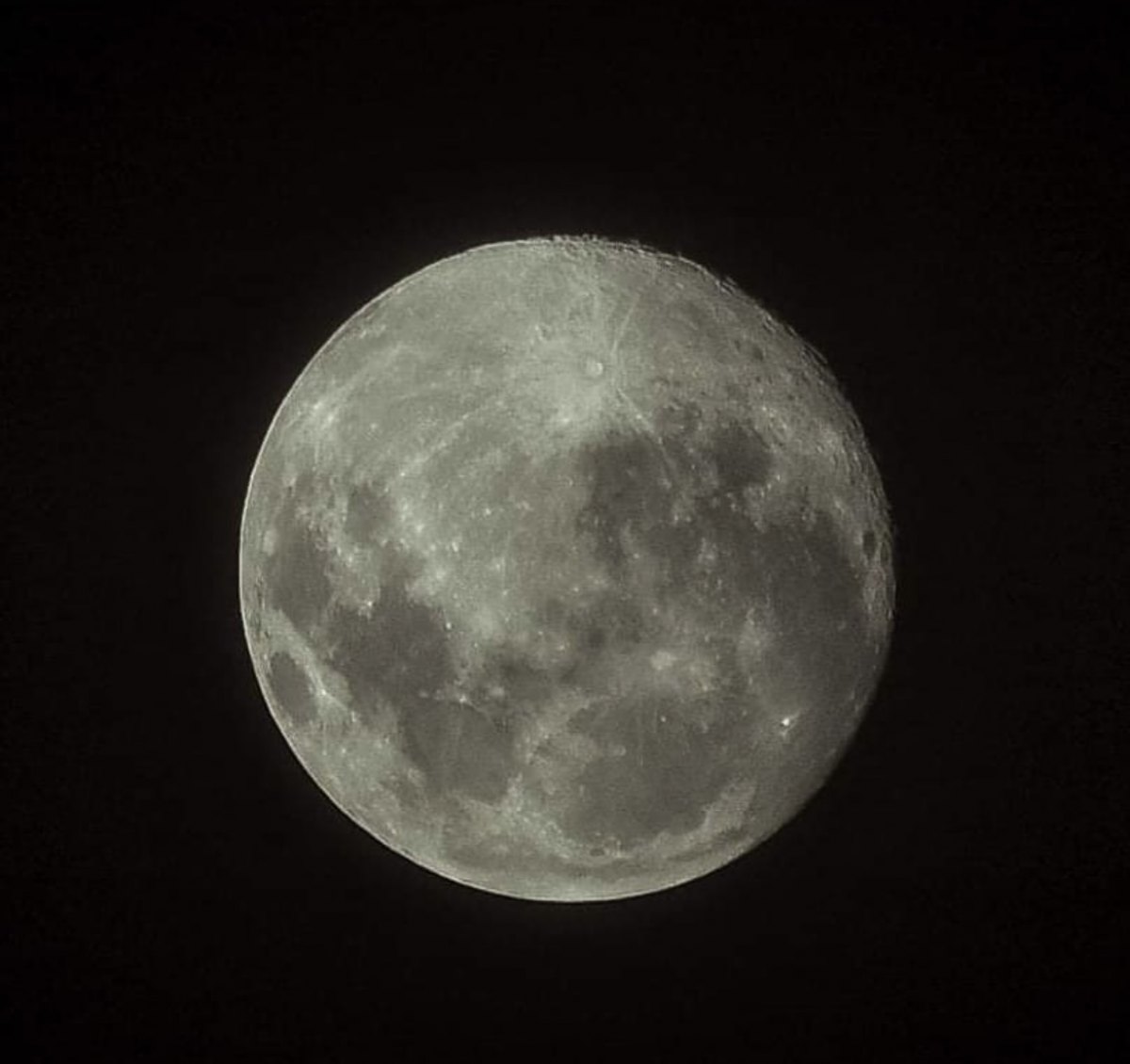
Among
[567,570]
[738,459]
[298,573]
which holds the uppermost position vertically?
[738,459]

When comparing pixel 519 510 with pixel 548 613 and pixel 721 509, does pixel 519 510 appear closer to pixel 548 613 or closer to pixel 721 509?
pixel 548 613

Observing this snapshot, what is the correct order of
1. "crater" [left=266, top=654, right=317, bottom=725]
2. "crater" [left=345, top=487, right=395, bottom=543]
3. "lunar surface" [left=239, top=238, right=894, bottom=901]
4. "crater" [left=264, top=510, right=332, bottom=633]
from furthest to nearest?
"crater" [left=266, top=654, right=317, bottom=725] → "crater" [left=264, top=510, right=332, bottom=633] → "crater" [left=345, top=487, right=395, bottom=543] → "lunar surface" [left=239, top=238, right=894, bottom=901]

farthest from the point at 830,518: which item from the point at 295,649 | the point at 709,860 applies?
the point at 295,649

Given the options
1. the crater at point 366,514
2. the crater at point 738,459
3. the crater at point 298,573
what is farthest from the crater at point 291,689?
the crater at point 738,459

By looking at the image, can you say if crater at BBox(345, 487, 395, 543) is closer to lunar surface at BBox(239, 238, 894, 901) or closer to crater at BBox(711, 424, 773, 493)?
lunar surface at BBox(239, 238, 894, 901)

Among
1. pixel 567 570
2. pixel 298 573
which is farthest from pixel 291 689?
pixel 567 570

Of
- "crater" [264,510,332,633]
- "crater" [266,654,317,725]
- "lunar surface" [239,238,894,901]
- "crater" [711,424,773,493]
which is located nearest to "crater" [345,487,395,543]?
"lunar surface" [239,238,894,901]

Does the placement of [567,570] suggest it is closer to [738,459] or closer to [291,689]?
[738,459]

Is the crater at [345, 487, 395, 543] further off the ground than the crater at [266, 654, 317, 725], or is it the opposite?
the crater at [345, 487, 395, 543]

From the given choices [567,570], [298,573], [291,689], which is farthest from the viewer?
[291,689]

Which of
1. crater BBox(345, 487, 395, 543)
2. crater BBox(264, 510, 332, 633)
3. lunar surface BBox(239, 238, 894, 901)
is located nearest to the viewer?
lunar surface BBox(239, 238, 894, 901)
